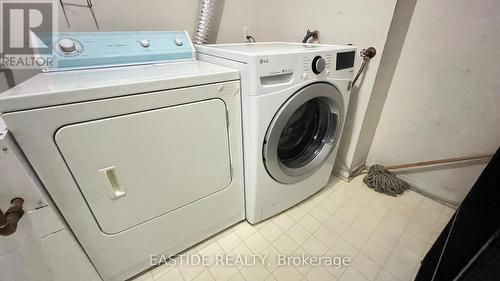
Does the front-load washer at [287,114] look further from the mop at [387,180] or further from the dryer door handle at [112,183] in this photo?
the dryer door handle at [112,183]

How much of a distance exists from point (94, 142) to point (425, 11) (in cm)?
172

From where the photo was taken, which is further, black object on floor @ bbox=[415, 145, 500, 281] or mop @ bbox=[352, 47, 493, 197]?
mop @ bbox=[352, 47, 493, 197]

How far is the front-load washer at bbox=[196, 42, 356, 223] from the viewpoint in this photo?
33.0 inches

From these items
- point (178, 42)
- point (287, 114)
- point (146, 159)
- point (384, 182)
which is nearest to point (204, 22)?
point (178, 42)

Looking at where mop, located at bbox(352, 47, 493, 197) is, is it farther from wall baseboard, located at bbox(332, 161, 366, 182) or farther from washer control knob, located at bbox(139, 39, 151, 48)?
washer control knob, located at bbox(139, 39, 151, 48)

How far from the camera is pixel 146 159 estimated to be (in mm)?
755

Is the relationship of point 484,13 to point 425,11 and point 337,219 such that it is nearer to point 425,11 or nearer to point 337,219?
point 425,11

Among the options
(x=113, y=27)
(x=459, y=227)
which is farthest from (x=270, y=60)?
(x=113, y=27)

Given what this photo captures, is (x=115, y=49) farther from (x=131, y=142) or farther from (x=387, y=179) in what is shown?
(x=387, y=179)

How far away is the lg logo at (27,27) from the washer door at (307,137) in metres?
1.04

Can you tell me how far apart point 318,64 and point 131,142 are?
0.81m

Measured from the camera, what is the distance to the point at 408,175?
59.0 inches

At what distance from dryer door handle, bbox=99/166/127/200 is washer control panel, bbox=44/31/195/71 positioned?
0.50m

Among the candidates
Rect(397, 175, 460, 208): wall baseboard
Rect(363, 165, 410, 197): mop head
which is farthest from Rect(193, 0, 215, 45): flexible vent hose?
Rect(397, 175, 460, 208): wall baseboard
